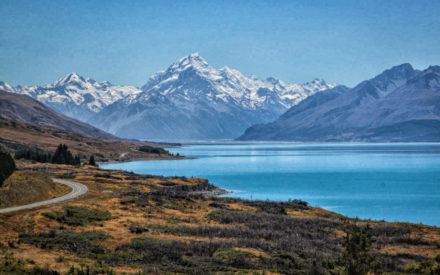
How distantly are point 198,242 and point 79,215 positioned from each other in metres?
12.8

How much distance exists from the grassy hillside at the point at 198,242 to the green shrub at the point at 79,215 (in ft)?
0.28

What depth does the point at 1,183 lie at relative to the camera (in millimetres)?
46094

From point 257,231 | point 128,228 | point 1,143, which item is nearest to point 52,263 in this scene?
point 128,228

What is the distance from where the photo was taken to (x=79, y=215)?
39375 millimetres

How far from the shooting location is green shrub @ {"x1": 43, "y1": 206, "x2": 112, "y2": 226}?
36688mm

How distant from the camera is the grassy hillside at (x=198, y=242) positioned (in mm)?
25328

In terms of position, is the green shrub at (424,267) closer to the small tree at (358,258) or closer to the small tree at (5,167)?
the small tree at (358,258)

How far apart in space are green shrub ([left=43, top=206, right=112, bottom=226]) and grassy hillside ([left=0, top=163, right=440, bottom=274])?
8 cm

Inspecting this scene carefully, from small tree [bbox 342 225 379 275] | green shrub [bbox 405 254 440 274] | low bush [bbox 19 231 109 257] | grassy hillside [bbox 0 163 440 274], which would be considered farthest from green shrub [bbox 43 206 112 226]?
→ green shrub [bbox 405 254 440 274]

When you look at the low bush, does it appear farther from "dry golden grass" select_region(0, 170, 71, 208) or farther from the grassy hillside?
"dry golden grass" select_region(0, 170, 71, 208)

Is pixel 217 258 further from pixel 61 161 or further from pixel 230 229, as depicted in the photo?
pixel 61 161

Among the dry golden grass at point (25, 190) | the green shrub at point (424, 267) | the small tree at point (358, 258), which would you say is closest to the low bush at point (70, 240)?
the dry golden grass at point (25, 190)

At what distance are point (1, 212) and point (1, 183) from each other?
940 cm

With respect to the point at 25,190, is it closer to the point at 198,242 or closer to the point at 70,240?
the point at 70,240
